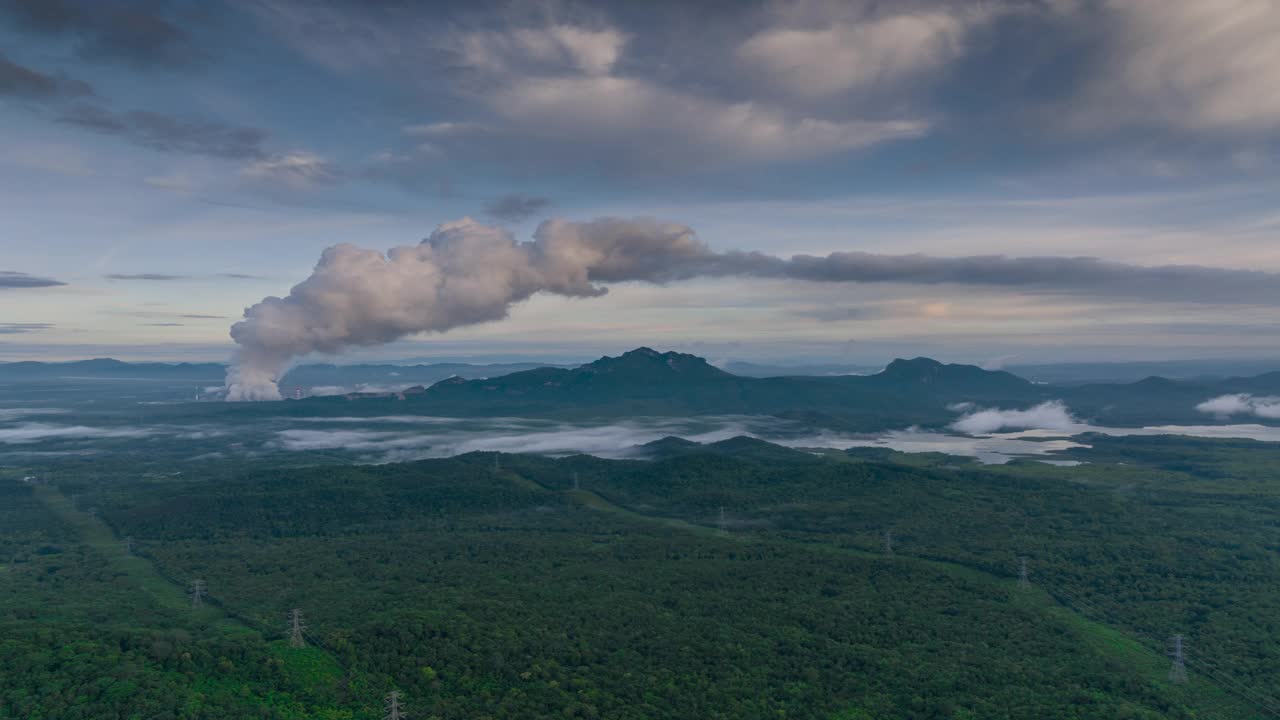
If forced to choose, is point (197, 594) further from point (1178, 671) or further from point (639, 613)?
point (1178, 671)

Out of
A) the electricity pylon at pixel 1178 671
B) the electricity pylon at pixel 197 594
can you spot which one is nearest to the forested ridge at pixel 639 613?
the electricity pylon at pixel 1178 671

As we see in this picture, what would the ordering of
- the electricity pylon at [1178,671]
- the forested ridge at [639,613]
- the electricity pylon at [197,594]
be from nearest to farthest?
the forested ridge at [639,613]
the electricity pylon at [1178,671]
the electricity pylon at [197,594]

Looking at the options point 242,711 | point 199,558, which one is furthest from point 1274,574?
point 199,558

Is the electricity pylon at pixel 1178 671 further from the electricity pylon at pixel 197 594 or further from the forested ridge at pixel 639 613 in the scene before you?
the electricity pylon at pixel 197 594

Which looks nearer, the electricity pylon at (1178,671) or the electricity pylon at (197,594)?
the electricity pylon at (1178,671)

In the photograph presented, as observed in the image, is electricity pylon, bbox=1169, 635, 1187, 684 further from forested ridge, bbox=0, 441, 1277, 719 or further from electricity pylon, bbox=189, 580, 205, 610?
electricity pylon, bbox=189, 580, 205, 610

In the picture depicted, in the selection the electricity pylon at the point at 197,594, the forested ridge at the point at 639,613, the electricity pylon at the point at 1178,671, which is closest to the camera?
the forested ridge at the point at 639,613

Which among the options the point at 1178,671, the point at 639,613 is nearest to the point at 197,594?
the point at 639,613

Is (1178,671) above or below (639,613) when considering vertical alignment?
below

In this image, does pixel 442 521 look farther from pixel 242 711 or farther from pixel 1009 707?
pixel 1009 707

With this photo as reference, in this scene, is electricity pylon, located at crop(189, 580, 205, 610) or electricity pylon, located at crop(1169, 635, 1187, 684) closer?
Answer: electricity pylon, located at crop(1169, 635, 1187, 684)

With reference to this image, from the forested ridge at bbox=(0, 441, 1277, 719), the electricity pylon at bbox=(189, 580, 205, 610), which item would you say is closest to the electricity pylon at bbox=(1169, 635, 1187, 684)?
the forested ridge at bbox=(0, 441, 1277, 719)
